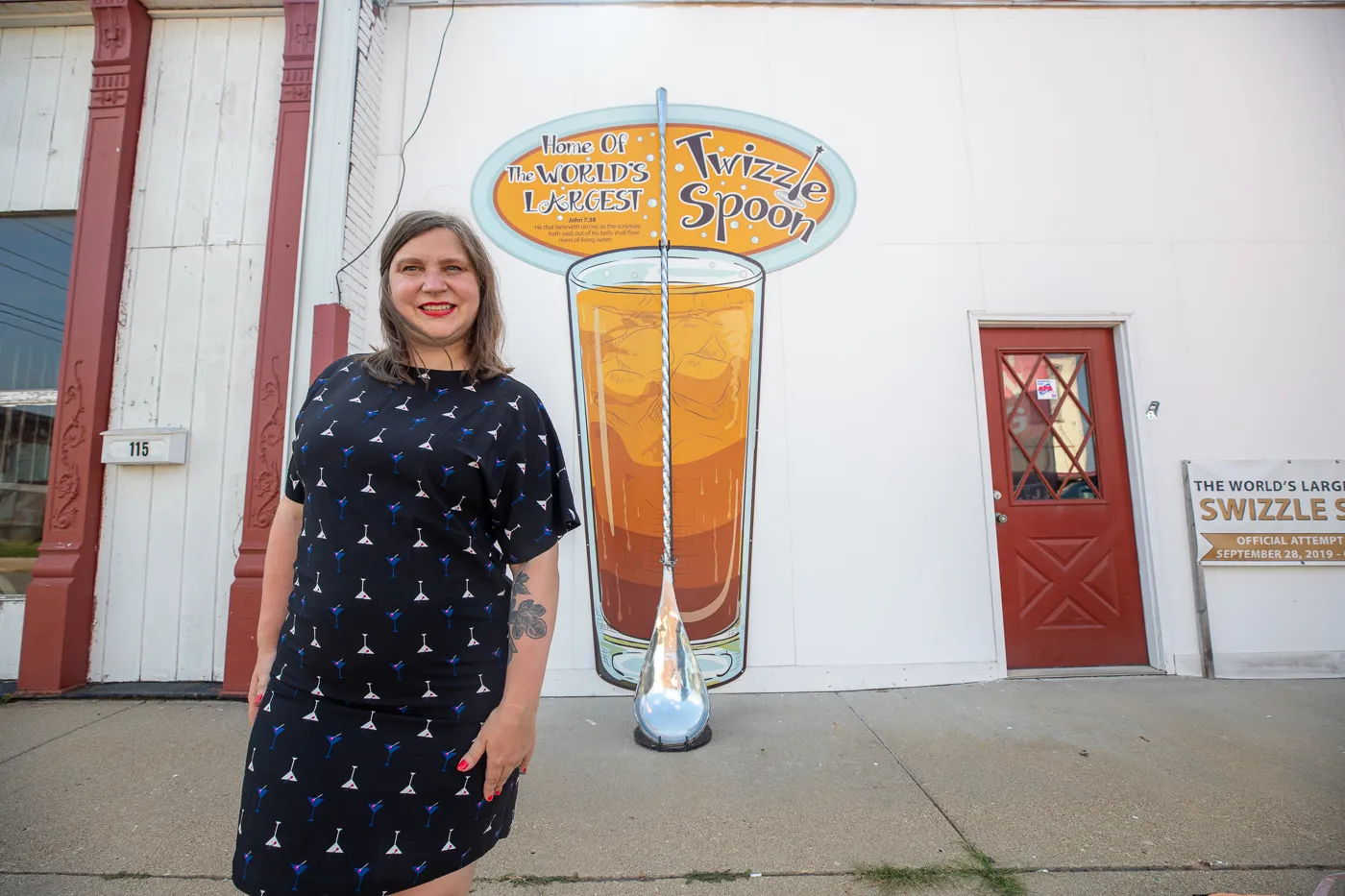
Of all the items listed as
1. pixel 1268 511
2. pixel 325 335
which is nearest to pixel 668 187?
pixel 325 335

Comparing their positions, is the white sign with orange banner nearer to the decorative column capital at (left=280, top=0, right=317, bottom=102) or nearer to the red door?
the red door

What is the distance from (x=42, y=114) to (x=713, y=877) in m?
5.56

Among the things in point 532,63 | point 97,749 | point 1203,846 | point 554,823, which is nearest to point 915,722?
point 1203,846

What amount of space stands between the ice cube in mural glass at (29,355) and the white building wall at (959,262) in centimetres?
213

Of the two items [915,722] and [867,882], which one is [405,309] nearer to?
[867,882]

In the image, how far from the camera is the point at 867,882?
64.0 inches

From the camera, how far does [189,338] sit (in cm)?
343

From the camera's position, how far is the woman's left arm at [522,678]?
37.3 inches

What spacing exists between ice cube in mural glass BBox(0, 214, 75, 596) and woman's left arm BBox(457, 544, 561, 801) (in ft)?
13.8

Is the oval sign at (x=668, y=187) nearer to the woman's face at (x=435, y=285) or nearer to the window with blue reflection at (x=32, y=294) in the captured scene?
the woman's face at (x=435, y=285)

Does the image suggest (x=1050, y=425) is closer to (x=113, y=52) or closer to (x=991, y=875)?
(x=991, y=875)

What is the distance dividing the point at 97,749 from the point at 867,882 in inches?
119

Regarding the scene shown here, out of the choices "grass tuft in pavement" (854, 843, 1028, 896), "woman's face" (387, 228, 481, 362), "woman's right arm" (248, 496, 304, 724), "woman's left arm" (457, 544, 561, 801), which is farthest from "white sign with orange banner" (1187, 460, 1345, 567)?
"woman's right arm" (248, 496, 304, 724)

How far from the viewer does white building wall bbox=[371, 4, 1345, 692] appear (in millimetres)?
3283
